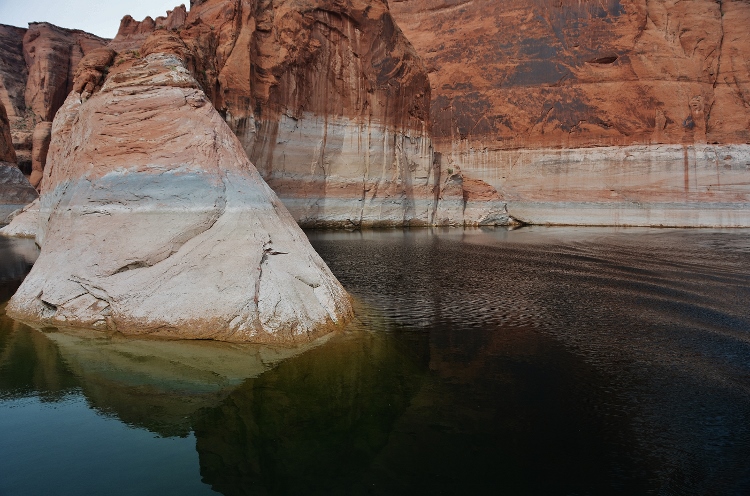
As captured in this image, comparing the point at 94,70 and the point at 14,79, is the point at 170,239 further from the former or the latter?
the point at 14,79

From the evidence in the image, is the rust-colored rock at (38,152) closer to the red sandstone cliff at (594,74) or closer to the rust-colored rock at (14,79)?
the rust-colored rock at (14,79)

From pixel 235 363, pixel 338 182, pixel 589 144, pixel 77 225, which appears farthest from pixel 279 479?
pixel 589 144

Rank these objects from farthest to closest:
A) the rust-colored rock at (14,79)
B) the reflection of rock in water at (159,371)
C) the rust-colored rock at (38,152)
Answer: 1. the rust-colored rock at (14,79)
2. the rust-colored rock at (38,152)
3. the reflection of rock in water at (159,371)

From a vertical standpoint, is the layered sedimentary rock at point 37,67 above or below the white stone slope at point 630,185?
above

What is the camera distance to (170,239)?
762cm

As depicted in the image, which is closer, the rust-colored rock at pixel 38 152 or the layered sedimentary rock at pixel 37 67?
the rust-colored rock at pixel 38 152

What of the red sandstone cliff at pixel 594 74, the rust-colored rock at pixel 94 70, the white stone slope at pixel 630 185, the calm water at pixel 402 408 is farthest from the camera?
the red sandstone cliff at pixel 594 74

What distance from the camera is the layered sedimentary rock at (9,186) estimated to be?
114 feet

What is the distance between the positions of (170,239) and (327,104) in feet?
84.6

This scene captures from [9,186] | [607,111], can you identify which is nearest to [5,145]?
[9,186]

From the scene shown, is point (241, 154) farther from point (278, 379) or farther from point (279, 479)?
point (279, 479)

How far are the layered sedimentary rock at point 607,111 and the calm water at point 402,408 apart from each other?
112ft

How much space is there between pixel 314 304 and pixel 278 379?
205 cm

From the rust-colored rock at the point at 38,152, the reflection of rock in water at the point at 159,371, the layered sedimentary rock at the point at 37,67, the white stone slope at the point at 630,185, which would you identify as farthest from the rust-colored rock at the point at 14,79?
the reflection of rock in water at the point at 159,371
